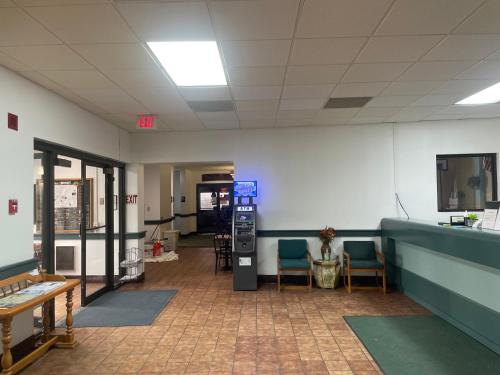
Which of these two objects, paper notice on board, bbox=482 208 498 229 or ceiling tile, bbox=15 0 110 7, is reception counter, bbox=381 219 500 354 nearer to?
paper notice on board, bbox=482 208 498 229

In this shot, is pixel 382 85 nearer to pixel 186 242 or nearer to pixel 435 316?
pixel 435 316

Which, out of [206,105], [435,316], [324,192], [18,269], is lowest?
[435,316]

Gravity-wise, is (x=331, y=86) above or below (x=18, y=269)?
above

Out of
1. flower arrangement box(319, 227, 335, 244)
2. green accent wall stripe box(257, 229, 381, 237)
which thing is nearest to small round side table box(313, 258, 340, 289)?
flower arrangement box(319, 227, 335, 244)

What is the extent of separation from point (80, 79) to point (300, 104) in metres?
2.78

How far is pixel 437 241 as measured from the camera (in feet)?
13.2

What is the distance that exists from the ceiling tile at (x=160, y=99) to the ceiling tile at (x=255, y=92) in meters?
0.77

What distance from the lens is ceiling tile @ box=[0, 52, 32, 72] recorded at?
2964 millimetres

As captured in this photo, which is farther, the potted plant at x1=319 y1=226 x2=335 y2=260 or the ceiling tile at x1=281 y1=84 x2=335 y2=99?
the potted plant at x1=319 y1=226 x2=335 y2=260

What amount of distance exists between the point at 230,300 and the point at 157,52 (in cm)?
365

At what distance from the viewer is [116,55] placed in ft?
9.76

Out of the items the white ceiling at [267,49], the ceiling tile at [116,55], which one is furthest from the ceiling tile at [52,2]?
the ceiling tile at [116,55]

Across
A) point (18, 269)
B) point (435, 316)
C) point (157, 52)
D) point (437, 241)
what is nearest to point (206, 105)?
point (157, 52)

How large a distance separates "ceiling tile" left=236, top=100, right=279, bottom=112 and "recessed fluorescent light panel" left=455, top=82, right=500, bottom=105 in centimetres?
271
